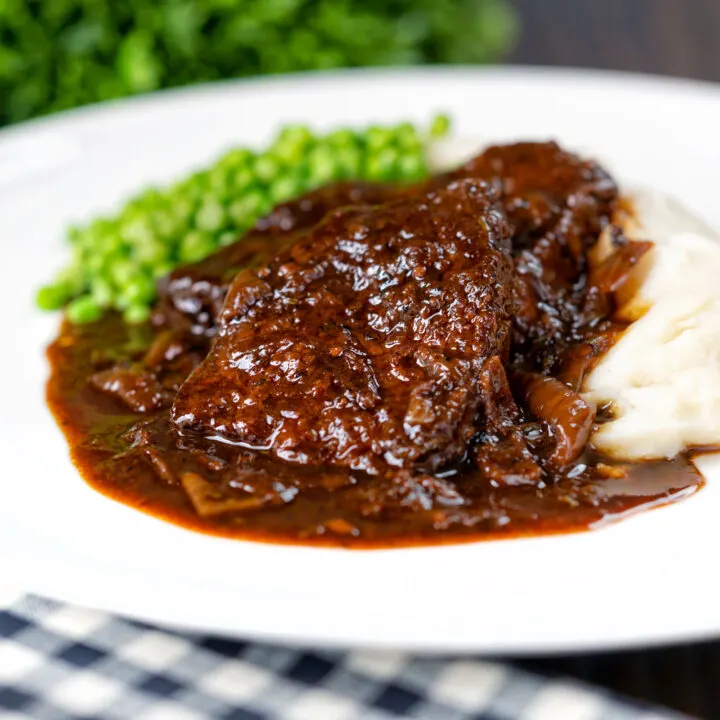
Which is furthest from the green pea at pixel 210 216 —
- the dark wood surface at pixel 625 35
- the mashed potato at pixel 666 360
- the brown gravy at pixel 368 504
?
the dark wood surface at pixel 625 35

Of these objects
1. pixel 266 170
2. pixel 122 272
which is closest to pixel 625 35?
pixel 266 170

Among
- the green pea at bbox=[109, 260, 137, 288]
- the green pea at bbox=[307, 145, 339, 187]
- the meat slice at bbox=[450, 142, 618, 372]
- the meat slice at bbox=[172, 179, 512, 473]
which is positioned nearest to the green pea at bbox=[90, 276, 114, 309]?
the green pea at bbox=[109, 260, 137, 288]

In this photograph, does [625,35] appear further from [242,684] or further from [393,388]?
[242,684]

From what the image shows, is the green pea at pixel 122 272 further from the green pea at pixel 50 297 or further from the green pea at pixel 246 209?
the green pea at pixel 246 209

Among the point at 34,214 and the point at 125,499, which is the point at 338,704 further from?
the point at 34,214

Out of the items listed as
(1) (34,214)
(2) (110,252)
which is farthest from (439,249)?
(1) (34,214)
